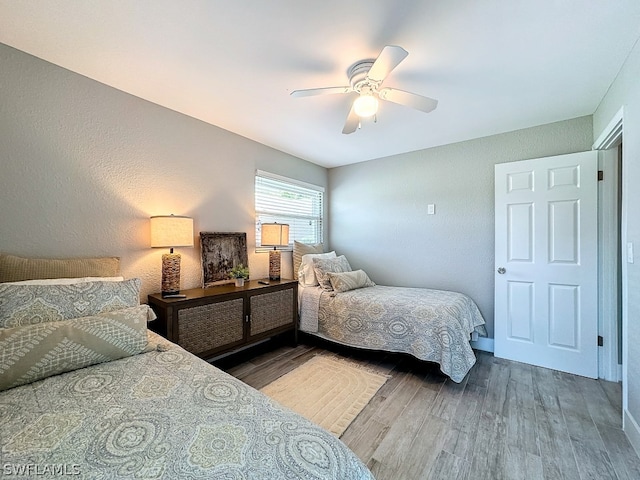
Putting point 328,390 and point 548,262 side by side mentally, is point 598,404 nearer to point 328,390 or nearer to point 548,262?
point 548,262

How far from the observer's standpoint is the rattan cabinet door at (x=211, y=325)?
6.90 ft

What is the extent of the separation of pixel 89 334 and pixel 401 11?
7.12 feet

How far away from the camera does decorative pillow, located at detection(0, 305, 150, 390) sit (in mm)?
1103

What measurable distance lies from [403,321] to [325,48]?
2.21 meters

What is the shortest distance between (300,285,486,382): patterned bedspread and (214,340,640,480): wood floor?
10.0 inches

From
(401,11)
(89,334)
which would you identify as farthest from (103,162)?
(401,11)

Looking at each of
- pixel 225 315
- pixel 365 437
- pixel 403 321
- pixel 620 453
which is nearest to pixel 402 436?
pixel 365 437

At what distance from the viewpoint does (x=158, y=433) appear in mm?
828

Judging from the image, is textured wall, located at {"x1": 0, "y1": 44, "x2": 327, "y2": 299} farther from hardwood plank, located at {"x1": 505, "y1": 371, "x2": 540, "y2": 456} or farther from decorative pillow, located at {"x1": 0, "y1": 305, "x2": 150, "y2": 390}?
hardwood plank, located at {"x1": 505, "y1": 371, "x2": 540, "y2": 456}

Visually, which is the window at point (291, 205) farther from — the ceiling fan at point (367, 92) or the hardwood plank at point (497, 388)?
the hardwood plank at point (497, 388)

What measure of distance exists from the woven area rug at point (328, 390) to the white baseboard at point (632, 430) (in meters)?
1.47

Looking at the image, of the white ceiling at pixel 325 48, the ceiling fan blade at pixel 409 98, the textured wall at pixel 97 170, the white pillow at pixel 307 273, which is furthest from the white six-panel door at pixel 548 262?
the textured wall at pixel 97 170

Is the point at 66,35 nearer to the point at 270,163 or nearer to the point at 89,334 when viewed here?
the point at 89,334

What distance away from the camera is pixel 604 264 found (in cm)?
241
